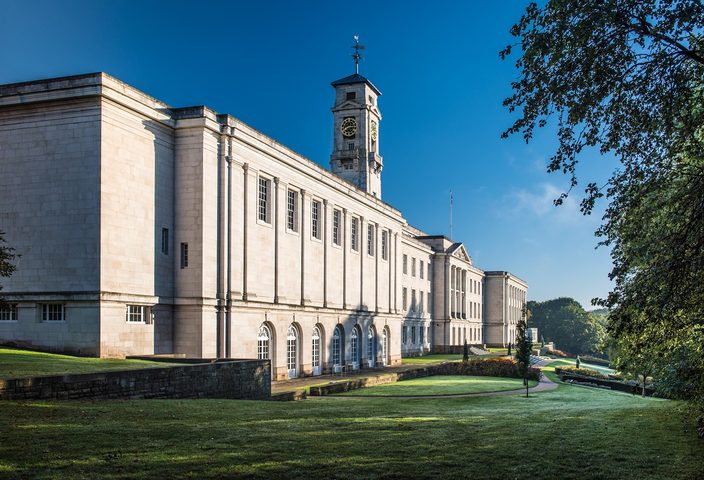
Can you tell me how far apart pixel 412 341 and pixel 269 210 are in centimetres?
4818

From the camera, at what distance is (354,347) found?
55375 millimetres

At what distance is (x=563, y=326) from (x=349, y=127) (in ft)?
344

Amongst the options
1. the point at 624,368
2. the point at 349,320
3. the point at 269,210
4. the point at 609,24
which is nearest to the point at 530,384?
the point at 349,320

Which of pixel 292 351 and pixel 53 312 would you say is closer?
pixel 53 312

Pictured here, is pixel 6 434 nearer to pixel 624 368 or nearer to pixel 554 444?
pixel 554 444

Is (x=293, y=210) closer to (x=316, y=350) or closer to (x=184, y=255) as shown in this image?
(x=316, y=350)

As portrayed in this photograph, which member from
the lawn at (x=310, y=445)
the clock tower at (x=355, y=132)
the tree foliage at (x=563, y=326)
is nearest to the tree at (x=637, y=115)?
the lawn at (x=310, y=445)

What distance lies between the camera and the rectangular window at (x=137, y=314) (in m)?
30.6

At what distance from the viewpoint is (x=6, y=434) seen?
12.3 m

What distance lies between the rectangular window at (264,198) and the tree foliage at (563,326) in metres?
123

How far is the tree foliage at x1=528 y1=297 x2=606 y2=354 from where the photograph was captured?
155 metres

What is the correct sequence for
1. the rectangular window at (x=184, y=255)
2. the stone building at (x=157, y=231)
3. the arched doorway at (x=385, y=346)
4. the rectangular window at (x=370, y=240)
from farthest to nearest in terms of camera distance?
the arched doorway at (x=385, y=346), the rectangular window at (x=370, y=240), the rectangular window at (x=184, y=255), the stone building at (x=157, y=231)

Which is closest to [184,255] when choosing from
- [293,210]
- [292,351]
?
[293,210]

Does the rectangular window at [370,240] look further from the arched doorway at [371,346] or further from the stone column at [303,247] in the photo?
the stone column at [303,247]
